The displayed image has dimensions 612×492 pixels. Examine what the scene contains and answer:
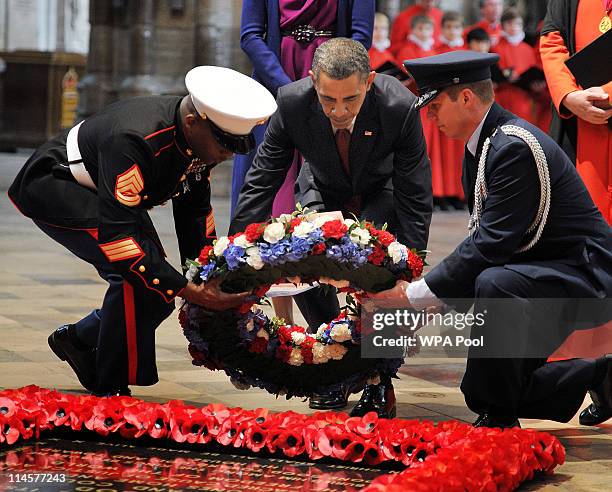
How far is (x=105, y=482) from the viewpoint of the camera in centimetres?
414

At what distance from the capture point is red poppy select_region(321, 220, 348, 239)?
484 centimetres

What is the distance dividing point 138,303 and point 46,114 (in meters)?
20.7

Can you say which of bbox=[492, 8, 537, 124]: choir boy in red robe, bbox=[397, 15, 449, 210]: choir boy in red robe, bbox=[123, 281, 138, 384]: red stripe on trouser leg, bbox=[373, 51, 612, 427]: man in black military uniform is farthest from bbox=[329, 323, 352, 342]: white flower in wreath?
bbox=[492, 8, 537, 124]: choir boy in red robe

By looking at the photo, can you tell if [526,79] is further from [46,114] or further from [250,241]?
[46,114]

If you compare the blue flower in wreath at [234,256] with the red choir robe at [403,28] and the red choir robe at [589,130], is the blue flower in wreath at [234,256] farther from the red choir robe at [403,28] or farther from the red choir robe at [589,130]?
the red choir robe at [403,28]

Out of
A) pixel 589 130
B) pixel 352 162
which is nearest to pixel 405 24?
pixel 589 130

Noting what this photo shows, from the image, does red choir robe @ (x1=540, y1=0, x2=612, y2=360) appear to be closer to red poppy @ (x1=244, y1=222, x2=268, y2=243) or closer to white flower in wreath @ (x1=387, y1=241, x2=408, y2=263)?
white flower in wreath @ (x1=387, y1=241, x2=408, y2=263)

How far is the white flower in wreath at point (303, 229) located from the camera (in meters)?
4.86

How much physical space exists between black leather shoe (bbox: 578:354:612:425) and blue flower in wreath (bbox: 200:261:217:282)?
1392 millimetres

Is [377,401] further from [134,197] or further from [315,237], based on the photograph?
[134,197]

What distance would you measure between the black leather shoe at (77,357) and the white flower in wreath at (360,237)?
4.16 feet

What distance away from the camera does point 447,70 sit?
4.89m

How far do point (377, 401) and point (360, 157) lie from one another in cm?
99

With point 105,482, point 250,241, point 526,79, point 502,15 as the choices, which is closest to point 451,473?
point 105,482
